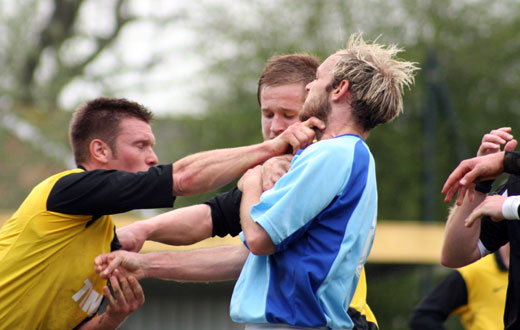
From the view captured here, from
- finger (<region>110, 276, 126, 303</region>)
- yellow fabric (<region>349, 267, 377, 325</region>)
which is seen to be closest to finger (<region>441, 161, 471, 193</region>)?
yellow fabric (<region>349, 267, 377, 325</region>)

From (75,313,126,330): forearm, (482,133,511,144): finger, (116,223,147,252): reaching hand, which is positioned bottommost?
(75,313,126,330): forearm

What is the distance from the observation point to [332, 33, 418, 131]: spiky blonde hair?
3.38m

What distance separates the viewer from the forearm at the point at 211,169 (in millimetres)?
3773

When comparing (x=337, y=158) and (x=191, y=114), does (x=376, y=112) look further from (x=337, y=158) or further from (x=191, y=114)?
(x=191, y=114)

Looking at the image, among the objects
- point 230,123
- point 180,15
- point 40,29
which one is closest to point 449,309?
point 230,123

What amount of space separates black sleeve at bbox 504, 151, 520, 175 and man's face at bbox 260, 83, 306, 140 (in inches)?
46.6

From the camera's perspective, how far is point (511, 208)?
3.49 meters

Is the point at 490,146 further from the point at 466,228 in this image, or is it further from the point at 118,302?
the point at 118,302

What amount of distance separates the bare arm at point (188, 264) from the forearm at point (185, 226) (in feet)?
0.30

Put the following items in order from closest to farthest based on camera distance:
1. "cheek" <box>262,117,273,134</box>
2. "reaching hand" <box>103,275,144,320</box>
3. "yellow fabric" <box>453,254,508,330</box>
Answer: "reaching hand" <box>103,275,144,320</box>, "cheek" <box>262,117,273,134</box>, "yellow fabric" <box>453,254,508,330</box>

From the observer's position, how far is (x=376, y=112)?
3.39 m

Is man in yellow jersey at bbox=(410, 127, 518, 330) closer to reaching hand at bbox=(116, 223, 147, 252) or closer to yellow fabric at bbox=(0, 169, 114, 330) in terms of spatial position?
reaching hand at bbox=(116, 223, 147, 252)

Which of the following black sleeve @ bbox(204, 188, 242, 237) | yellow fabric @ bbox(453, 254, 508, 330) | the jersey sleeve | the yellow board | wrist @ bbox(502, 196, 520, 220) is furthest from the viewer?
the yellow board

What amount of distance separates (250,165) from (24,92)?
14.6m
